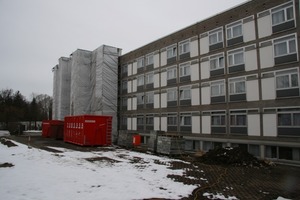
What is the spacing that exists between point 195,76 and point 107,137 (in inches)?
433

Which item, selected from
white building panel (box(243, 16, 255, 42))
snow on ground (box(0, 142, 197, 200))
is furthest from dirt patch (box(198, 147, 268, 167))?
white building panel (box(243, 16, 255, 42))

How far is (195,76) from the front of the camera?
27.6 meters

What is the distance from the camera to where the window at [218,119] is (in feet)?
79.9

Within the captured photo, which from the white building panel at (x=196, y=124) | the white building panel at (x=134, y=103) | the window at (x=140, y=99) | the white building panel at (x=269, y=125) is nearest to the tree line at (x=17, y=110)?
the white building panel at (x=134, y=103)

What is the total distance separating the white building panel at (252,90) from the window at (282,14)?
189 inches

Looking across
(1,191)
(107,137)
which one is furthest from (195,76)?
(1,191)

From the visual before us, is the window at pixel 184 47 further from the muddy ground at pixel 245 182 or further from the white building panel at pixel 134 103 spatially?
the muddy ground at pixel 245 182

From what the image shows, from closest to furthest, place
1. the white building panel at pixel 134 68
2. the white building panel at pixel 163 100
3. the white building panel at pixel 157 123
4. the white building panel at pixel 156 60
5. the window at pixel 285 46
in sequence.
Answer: the window at pixel 285 46 → the white building panel at pixel 163 100 → the white building panel at pixel 157 123 → the white building panel at pixel 156 60 → the white building panel at pixel 134 68

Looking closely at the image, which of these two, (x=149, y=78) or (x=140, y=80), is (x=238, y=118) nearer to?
(x=149, y=78)

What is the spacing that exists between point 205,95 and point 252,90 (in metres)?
5.18

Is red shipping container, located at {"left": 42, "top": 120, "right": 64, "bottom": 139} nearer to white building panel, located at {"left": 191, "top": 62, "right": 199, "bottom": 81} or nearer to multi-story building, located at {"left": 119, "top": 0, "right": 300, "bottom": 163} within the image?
multi-story building, located at {"left": 119, "top": 0, "right": 300, "bottom": 163}

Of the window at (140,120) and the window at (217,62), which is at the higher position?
the window at (217,62)

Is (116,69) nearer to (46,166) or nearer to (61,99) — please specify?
(61,99)

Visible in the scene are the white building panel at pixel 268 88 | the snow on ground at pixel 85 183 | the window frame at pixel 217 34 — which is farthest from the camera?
the window frame at pixel 217 34
